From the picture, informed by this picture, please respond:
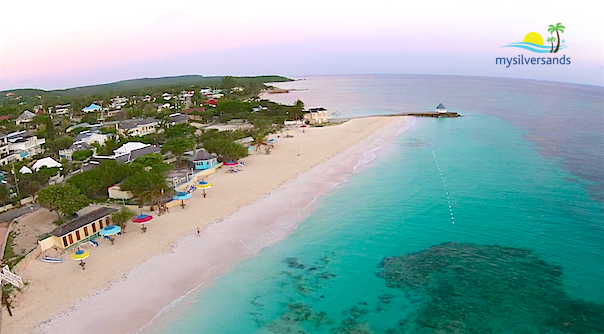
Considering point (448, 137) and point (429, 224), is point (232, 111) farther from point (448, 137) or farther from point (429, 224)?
point (429, 224)

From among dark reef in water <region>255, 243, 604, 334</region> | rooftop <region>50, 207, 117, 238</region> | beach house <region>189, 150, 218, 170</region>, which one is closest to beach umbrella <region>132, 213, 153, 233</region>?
rooftop <region>50, 207, 117, 238</region>

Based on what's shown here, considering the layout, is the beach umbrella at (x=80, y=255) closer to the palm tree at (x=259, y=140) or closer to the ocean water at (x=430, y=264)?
the ocean water at (x=430, y=264)

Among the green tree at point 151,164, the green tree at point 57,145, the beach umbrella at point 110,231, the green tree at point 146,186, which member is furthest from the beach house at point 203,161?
the green tree at point 57,145

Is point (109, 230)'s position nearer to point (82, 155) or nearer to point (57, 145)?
point (82, 155)

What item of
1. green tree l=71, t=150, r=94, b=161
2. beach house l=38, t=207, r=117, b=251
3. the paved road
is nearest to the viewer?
beach house l=38, t=207, r=117, b=251

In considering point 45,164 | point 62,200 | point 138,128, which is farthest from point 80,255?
point 138,128

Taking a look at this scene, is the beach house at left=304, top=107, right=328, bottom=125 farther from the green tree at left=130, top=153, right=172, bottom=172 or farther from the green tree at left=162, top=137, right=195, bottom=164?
the green tree at left=130, top=153, right=172, bottom=172
